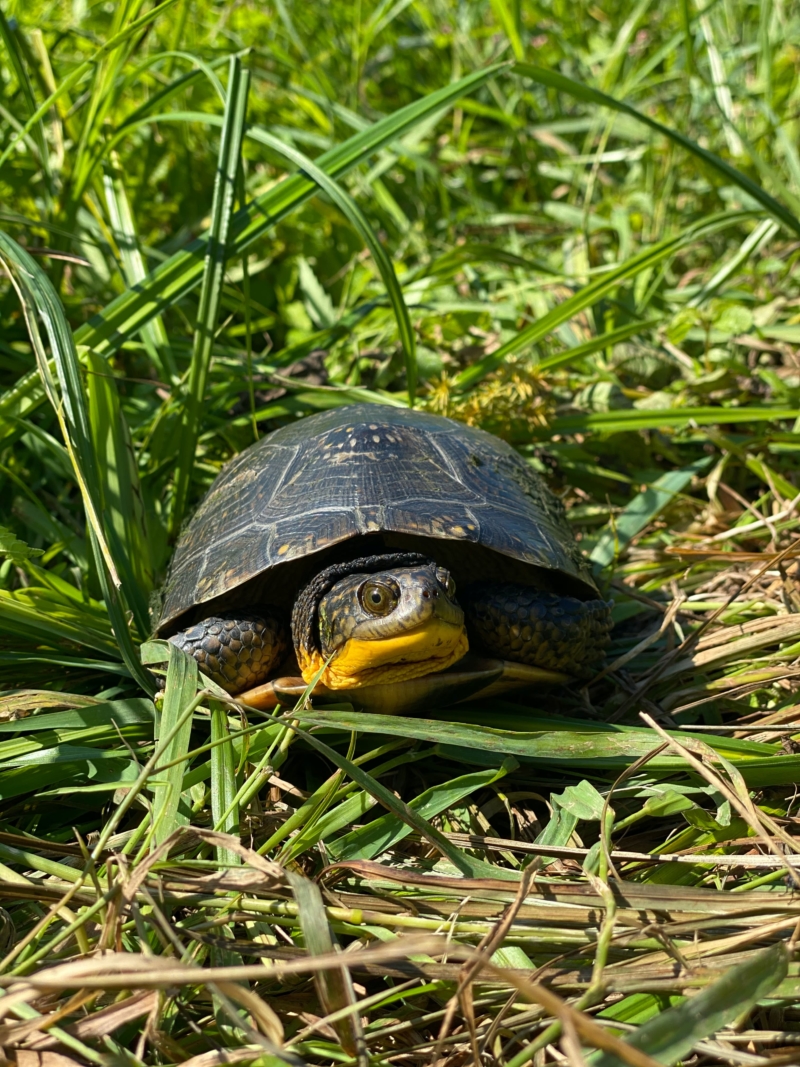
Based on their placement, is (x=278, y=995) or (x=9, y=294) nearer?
(x=278, y=995)

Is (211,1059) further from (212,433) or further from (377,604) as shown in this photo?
(212,433)

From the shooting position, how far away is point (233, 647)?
1715 mm

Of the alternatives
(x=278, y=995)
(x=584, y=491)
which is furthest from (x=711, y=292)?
(x=278, y=995)

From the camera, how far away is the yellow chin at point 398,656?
1.54 meters

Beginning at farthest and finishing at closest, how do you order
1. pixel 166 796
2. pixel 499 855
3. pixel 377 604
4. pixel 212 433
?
pixel 212 433, pixel 377 604, pixel 499 855, pixel 166 796

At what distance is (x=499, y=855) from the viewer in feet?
4.76

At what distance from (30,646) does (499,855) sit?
108cm

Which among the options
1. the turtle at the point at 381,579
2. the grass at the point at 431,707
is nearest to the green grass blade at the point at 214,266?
the grass at the point at 431,707

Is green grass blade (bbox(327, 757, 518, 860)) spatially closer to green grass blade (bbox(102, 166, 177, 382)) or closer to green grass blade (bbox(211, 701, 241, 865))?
green grass blade (bbox(211, 701, 241, 865))

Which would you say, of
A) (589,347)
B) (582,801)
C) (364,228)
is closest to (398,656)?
(582,801)

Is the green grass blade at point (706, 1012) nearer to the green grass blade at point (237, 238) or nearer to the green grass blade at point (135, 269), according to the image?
the green grass blade at point (237, 238)

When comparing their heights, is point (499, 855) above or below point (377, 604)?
below

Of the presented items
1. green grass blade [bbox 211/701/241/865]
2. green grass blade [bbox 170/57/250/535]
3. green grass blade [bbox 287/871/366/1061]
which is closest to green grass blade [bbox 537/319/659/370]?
green grass blade [bbox 170/57/250/535]

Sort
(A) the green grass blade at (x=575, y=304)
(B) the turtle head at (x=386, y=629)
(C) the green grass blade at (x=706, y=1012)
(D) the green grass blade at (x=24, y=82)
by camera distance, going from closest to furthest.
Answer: (C) the green grass blade at (x=706, y=1012), (B) the turtle head at (x=386, y=629), (D) the green grass blade at (x=24, y=82), (A) the green grass blade at (x=575, y=304)
